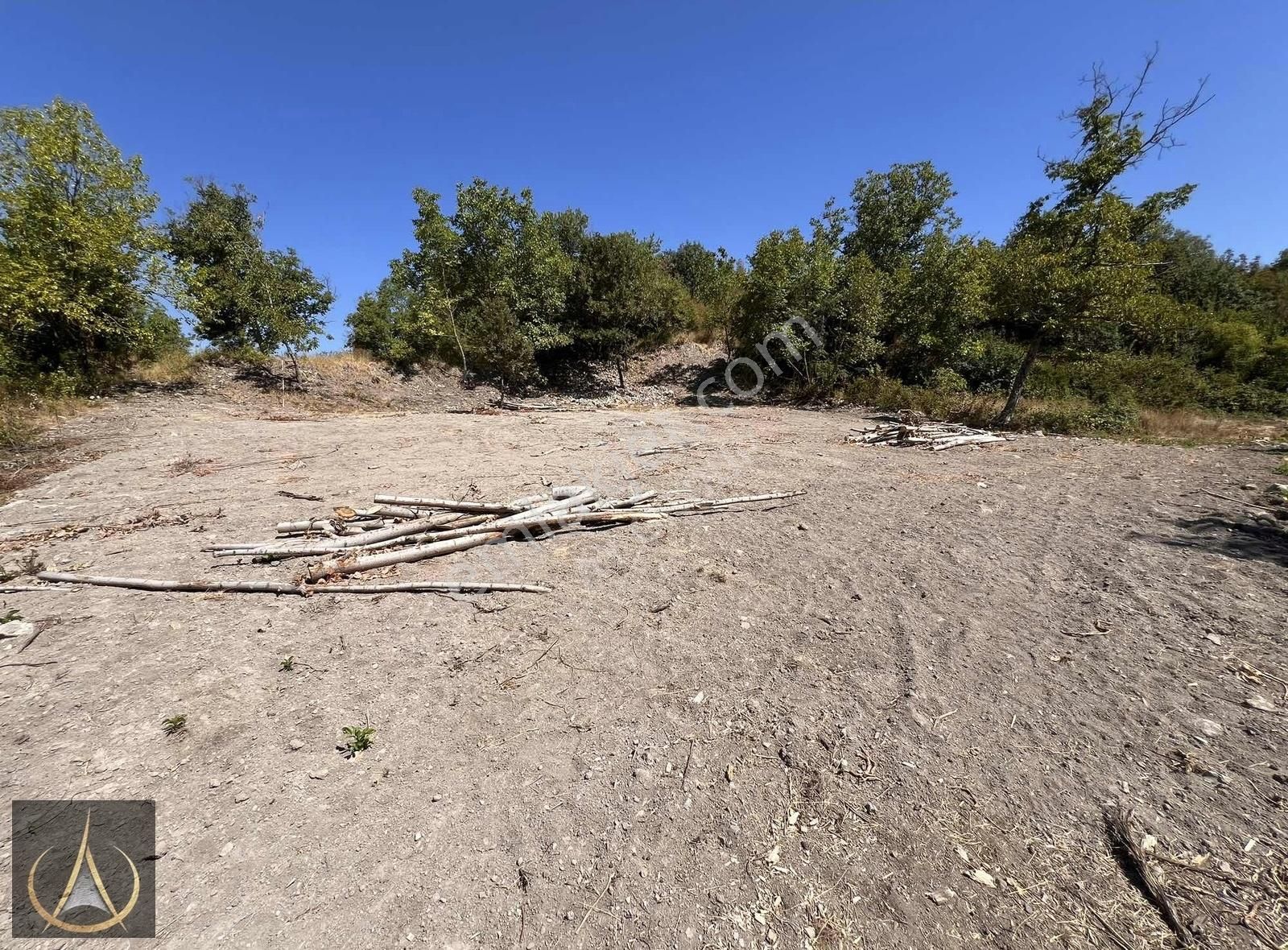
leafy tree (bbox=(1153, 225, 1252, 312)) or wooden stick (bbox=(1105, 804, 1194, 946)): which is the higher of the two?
leafy tree (bbox=(1153, 225, 1252, 312))

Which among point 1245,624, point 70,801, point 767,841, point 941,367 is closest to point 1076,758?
point 767,841

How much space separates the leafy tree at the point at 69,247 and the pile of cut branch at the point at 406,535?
1382 cm

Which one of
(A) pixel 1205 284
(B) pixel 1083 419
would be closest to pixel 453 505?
(B) pixel 1083 419

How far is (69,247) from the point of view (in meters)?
12.4

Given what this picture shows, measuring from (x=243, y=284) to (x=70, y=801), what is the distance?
20.2 meters

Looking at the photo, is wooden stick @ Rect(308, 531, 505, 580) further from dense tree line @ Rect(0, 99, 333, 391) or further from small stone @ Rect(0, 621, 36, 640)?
dense tree line @ Rect(0, 99, 333, 391)

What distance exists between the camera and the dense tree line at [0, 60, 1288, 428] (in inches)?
436

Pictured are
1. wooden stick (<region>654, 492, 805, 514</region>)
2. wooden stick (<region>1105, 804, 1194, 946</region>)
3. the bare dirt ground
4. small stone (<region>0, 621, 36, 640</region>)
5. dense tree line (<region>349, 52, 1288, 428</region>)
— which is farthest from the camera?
dense tree line (<region>349, 52, 1288, 428</region>)

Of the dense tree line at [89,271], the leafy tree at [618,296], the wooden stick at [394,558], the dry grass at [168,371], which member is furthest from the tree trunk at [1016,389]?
the dry grass at [168,371]

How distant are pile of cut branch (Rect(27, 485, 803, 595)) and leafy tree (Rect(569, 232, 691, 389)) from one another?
18.0 m

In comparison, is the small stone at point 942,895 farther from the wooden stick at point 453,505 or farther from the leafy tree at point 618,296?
the leafy tree at point 618,296

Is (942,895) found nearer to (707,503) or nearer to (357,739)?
(357,739)

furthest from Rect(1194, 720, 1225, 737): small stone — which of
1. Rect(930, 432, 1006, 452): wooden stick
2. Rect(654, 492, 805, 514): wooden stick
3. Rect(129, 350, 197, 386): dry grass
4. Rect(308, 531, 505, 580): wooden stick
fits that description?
Rect(129, 350, 197, 386): dry grass

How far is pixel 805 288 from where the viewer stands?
59.2 ft
